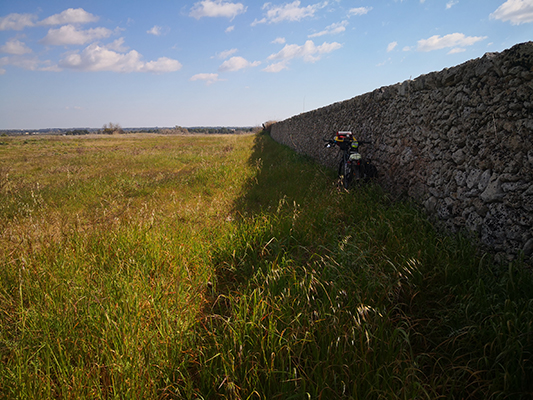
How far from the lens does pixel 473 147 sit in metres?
2.89

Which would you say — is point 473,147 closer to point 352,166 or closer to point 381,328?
point 381,328

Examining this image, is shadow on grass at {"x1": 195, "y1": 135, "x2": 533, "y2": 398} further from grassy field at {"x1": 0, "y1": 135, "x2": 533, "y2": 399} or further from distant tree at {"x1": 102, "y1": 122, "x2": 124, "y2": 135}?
distant tree at {"x1": 102, "y1": 122, "x2": 124, "y2": 135}

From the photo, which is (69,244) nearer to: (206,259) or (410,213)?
(206,259)

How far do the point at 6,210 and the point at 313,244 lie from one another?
615 cm

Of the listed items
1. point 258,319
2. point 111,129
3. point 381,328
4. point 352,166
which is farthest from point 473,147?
point 111,129

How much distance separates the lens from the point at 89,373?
1.68 m

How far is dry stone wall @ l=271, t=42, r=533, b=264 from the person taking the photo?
2355mm

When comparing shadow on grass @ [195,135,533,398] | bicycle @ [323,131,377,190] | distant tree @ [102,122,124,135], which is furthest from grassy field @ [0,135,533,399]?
distant tree @ [102,122,124,135]

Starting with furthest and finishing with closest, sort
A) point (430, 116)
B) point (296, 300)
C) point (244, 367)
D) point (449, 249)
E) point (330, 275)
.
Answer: point (430, 116) < point (449, 249) < point (330, 275) < point (296, 300) < point (244, 367)

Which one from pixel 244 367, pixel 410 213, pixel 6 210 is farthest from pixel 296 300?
pixel 6 210

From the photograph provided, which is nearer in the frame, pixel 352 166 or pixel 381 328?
pixel 381 328

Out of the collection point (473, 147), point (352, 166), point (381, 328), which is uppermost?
point (473, 147)

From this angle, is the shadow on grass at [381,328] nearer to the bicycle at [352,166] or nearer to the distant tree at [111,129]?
the bicycle at [352,166]

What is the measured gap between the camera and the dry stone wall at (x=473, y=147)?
2.36 m
